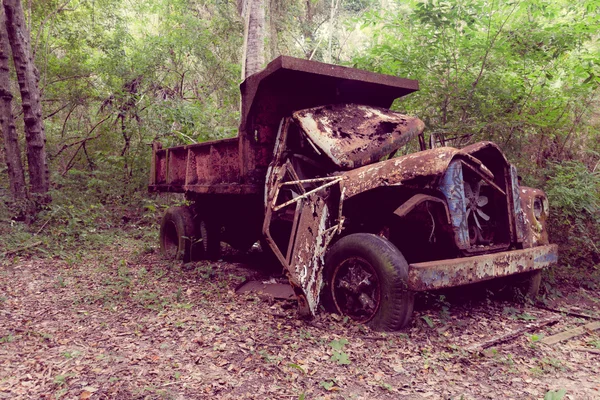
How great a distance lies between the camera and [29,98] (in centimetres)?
875

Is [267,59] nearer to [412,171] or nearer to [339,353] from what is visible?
[412,171]

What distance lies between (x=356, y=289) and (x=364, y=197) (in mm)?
959

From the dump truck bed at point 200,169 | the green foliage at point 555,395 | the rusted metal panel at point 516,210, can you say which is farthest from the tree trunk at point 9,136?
the green foliage at point 555,395

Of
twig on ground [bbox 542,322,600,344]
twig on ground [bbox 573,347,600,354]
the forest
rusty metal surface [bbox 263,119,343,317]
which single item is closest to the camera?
the forest

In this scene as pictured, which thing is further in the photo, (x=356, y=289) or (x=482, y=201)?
(x=482, y=201)

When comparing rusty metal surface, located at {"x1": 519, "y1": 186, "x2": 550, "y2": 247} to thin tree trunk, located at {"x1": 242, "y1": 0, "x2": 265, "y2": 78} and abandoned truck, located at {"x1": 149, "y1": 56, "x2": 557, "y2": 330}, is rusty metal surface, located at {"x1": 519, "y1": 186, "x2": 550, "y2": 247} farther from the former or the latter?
thin tree trunk, located at {"x1": 242, "y1": 0, "x2": 265, "y2": 78}

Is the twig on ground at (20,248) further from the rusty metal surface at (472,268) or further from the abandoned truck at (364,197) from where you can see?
the rusty metal surface at (472,268)

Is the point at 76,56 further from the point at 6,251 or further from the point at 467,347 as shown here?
the point at 467,347

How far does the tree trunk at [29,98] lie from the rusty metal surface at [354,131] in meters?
6.57

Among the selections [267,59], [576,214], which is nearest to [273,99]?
[576,214]

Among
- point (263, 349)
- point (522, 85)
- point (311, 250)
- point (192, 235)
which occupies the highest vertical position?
point (522, 85)

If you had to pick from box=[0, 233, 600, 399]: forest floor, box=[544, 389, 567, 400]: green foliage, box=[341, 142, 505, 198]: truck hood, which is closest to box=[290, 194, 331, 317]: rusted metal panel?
box=[0, 233, 600, 399]: forest floor

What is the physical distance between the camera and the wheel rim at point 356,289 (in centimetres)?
376

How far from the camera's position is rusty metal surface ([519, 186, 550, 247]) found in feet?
14.2
